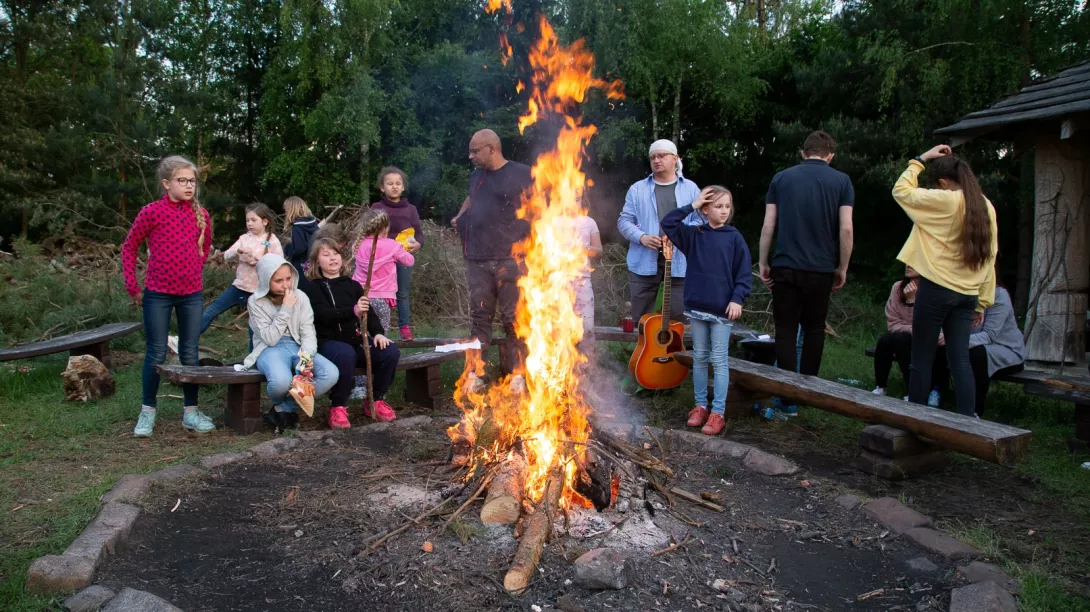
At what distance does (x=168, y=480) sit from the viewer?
407cm

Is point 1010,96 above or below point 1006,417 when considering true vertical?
above

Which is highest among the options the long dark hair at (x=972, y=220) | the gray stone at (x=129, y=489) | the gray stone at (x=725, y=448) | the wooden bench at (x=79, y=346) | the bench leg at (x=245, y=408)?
the long dark hair at (x=972, y=220)

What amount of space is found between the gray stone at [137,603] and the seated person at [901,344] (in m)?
5.31

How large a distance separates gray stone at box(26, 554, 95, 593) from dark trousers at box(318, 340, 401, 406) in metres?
2.50

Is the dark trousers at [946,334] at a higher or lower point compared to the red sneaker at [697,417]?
higher

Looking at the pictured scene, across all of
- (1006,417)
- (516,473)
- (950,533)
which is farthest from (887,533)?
(1006,417)

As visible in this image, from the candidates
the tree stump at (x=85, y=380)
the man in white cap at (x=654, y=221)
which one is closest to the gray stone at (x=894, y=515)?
the man in white cap at (x=654, y=221)

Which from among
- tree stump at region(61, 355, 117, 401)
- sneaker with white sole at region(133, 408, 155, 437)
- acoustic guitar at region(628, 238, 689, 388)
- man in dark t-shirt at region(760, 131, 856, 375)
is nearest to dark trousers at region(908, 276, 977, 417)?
man in dark t-shirt at region(760, 131, 856, 375)

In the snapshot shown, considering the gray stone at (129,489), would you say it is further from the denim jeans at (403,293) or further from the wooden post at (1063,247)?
the wooden post at (1063,247)

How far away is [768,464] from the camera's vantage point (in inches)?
177

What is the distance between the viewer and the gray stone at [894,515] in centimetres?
361

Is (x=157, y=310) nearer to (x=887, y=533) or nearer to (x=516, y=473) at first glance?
(x=516, y=473)

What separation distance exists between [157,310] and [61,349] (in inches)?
84.1

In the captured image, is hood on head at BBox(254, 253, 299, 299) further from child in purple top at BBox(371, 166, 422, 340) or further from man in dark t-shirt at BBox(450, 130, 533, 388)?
child in purple top at BBox(371, 166, 422, 340)
